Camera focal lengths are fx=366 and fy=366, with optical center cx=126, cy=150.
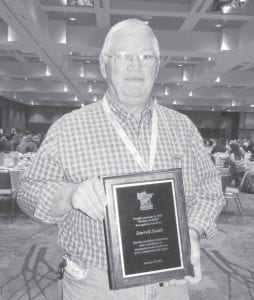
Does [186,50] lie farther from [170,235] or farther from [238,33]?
[170,235]

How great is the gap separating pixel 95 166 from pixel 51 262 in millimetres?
3730

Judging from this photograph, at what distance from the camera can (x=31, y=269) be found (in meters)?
4.36

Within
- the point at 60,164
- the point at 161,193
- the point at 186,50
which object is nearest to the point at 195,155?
the point at 161,193

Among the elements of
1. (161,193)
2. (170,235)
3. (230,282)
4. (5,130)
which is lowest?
(230,282)

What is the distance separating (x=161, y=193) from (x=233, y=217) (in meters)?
6.67

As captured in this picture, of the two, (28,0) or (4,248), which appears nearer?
(4,248)

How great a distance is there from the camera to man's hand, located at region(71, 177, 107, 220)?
951mm

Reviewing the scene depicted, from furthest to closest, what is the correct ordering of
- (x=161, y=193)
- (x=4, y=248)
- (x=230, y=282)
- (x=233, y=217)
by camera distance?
(x=233, y=217), (x=4, y=248), (x=230, y=282), (x=161, y=193)

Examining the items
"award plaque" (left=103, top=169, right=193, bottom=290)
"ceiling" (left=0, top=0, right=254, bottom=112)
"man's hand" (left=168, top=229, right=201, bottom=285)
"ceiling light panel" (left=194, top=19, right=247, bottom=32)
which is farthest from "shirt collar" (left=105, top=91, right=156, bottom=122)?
"ceiling light panel" (left=194, top=19, right=247, bottom=32)

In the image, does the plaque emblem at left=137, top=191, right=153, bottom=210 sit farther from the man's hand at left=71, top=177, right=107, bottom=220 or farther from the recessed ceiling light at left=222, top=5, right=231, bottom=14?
the recessed ceiling light at left=222, top=5, right=231, bottom=14

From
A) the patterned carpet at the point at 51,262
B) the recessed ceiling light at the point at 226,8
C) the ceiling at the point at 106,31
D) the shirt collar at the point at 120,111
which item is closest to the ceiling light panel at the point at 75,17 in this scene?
the ceiling at the point at 106,31

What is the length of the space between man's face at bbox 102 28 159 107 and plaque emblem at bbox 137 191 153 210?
37 centimetres

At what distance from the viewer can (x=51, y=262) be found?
4590 mm

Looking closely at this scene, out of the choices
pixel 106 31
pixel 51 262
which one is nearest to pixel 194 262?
pixel 51 262
